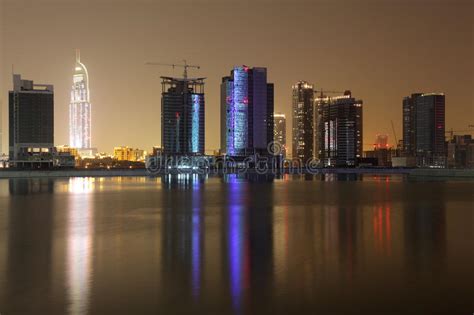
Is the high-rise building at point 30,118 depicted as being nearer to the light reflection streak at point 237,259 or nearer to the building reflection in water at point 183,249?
the building reflection in water at point 183,249

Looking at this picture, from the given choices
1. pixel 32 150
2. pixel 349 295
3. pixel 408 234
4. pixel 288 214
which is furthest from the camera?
pixel 32 150

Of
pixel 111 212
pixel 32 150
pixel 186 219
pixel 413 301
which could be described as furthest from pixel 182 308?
pixel 32 150

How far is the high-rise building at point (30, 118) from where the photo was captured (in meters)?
171

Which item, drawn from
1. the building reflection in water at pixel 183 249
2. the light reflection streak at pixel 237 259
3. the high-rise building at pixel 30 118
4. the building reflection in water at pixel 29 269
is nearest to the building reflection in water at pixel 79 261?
the building reflection in water at pixel 29 269

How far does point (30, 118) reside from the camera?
6860 inches

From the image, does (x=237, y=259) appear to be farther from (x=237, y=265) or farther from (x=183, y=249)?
(x=183, y=249)

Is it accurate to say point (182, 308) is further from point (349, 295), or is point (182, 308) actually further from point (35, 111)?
point (35, 111)

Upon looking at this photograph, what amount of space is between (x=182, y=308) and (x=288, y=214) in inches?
655

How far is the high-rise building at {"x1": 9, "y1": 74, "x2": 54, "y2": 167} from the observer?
17112cm

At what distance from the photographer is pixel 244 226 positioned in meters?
20.4

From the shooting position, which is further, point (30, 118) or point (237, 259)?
point (30, 118)

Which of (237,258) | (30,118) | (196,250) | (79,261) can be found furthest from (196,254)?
(30,118)

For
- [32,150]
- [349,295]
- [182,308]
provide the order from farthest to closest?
[32,150], [349,295], [182,308]

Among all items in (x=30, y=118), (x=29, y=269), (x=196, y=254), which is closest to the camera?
(x=29, y=269)
